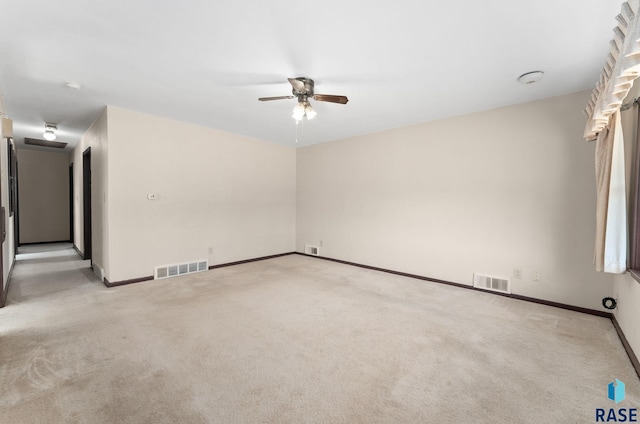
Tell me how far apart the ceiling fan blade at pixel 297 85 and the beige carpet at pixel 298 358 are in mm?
2361

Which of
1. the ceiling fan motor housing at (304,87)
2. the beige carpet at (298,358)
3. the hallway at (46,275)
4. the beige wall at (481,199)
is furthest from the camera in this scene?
the hallway at (46,275)

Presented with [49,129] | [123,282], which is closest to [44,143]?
[49,129]

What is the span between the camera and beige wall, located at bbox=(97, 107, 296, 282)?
393 centimetres

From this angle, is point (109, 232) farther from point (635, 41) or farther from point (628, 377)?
point (628, 377)

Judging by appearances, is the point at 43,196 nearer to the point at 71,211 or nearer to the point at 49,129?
the point at 71,211

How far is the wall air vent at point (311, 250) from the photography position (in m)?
6.07

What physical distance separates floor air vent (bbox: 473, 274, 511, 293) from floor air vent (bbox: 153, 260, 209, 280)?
13.9 feet

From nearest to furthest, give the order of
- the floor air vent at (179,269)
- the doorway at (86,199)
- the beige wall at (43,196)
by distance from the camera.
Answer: the floor air vent at (179,269) < the doorway at (86,199) < the beige wall at (43,196)

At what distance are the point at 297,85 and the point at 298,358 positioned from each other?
2.47 meters

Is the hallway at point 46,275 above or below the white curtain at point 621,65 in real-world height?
below

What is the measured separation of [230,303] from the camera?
332 cm

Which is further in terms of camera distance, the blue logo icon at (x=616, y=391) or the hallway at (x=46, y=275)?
the hallway at (x=46, y=275)

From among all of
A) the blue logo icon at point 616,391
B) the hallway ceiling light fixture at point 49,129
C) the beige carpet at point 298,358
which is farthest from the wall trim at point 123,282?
the blue logo icon at point 616,391

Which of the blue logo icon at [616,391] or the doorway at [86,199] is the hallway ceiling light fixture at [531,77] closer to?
the blue logo icon at [616,391]
